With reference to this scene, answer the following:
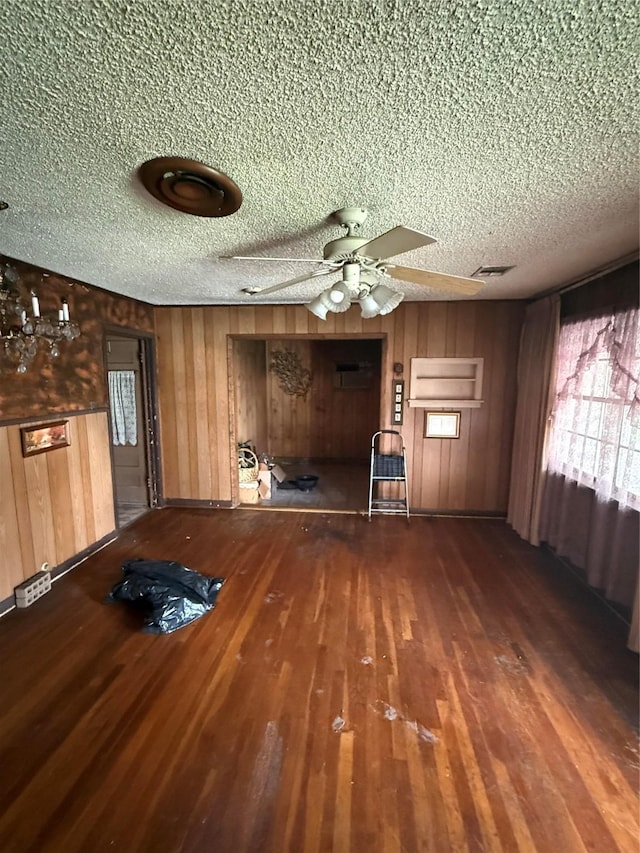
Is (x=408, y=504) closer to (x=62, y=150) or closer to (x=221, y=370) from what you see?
(x=221, y=370)

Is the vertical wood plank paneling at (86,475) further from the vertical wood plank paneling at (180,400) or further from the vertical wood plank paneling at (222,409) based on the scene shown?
the vertical wood plank paneling at (222,409)

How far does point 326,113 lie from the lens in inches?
43.1

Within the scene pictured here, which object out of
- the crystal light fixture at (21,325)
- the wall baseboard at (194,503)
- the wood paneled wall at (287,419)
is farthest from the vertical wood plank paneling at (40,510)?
the wood paneled wall at (287,419)

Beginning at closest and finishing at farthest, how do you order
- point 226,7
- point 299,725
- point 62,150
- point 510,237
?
point 226,7, point 62,150, point 299,725, point 510,237

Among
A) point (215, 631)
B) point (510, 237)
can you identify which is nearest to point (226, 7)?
point (510, 237)

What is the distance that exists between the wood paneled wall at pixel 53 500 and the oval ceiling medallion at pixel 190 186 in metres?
1.97

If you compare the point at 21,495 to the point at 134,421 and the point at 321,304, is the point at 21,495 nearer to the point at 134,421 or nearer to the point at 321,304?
the point at 134,421

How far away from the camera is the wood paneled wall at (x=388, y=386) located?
3.98m

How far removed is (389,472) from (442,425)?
0.79 metres

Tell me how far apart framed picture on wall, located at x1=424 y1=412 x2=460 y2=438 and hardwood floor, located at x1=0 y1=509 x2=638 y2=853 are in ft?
5.33

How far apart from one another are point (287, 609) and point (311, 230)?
2339mm

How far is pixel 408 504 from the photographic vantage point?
4.20 meters

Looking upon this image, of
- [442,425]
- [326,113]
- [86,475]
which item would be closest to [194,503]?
[86,475]

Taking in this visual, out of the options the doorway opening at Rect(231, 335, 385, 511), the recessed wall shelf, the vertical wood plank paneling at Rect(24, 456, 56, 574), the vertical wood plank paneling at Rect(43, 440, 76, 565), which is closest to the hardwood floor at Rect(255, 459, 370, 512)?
the doorway opening at Rect(231, 335, 385, 511)
